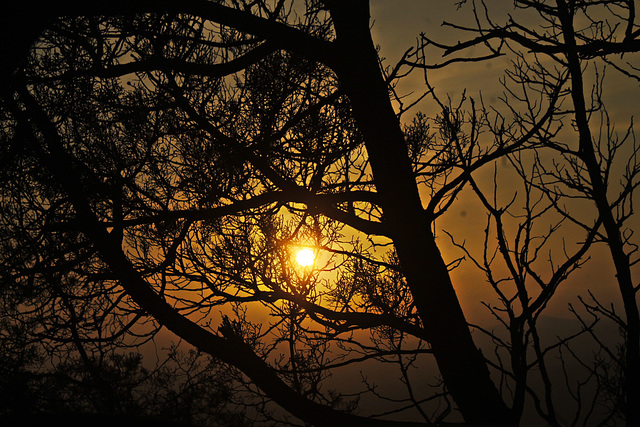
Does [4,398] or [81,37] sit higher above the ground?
[81,37]

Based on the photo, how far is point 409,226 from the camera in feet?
12.5

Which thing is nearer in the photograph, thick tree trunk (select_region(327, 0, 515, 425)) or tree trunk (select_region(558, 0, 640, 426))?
tree trunk (select_region(558, 0, 640, 426))

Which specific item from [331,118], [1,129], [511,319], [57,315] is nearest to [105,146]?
[1,129]

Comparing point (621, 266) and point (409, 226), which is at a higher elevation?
point (409, 226)

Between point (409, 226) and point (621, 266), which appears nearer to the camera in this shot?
point (621, 266)

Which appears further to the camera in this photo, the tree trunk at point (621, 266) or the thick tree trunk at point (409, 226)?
the thick tree trunk at point (409, 226)

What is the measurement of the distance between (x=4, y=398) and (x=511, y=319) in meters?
4.07

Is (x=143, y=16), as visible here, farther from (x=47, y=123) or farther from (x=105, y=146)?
(x=47, y=123)

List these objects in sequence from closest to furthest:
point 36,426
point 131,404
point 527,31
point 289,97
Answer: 1. point 36,426
2. point 527,31
3. point 289,97
4. point 131,404

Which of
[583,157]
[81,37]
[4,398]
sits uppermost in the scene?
[81,37]

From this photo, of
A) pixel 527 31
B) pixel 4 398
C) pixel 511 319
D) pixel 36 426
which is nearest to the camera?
pixel 36 426

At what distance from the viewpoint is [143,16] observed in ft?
15.6

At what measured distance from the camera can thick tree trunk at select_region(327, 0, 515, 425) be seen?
356 cm

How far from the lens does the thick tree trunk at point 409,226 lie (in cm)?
356
